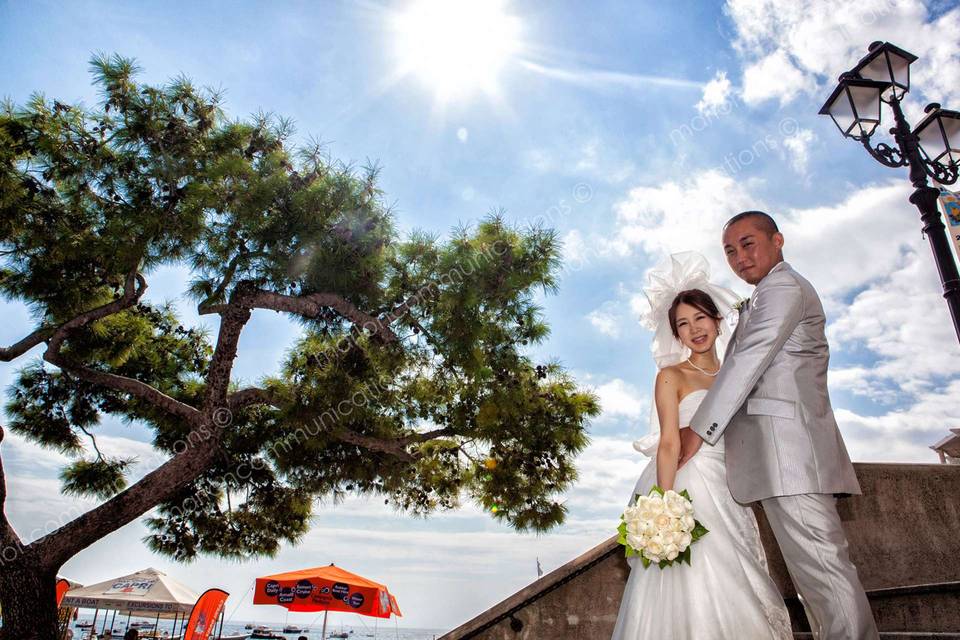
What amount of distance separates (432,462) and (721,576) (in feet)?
15.5

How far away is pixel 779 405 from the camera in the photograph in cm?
172

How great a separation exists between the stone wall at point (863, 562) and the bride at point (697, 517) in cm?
161

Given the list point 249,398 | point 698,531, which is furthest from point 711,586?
point 249,398

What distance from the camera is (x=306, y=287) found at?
5340 millimetres

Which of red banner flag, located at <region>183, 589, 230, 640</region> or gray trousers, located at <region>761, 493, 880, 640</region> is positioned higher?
gray trousers, located at <region>761, 493, 880, 640</region>

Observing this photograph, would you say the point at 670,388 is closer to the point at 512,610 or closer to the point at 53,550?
the point at 512,610

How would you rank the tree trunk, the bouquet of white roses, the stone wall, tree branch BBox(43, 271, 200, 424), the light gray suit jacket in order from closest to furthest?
the light gray suit jacket, the bouquet of white roses, the stone wall, the tree trunk, tree branch BBox(43, 271, 200, 424)

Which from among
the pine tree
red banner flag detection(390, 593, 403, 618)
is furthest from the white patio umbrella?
the pine tree

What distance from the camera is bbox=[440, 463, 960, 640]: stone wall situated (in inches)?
127

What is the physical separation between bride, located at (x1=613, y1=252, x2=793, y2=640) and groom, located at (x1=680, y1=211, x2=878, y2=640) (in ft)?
0.48

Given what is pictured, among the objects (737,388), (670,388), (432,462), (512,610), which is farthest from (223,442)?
(737,388)

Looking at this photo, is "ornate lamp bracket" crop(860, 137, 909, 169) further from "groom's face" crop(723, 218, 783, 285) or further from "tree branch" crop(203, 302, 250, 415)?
"tree branch" crop(203, 302, 250, 415)

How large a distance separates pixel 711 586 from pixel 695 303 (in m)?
1.08

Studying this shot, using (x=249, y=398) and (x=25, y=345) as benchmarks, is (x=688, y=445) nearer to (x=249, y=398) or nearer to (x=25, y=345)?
(x=249, y=398)
